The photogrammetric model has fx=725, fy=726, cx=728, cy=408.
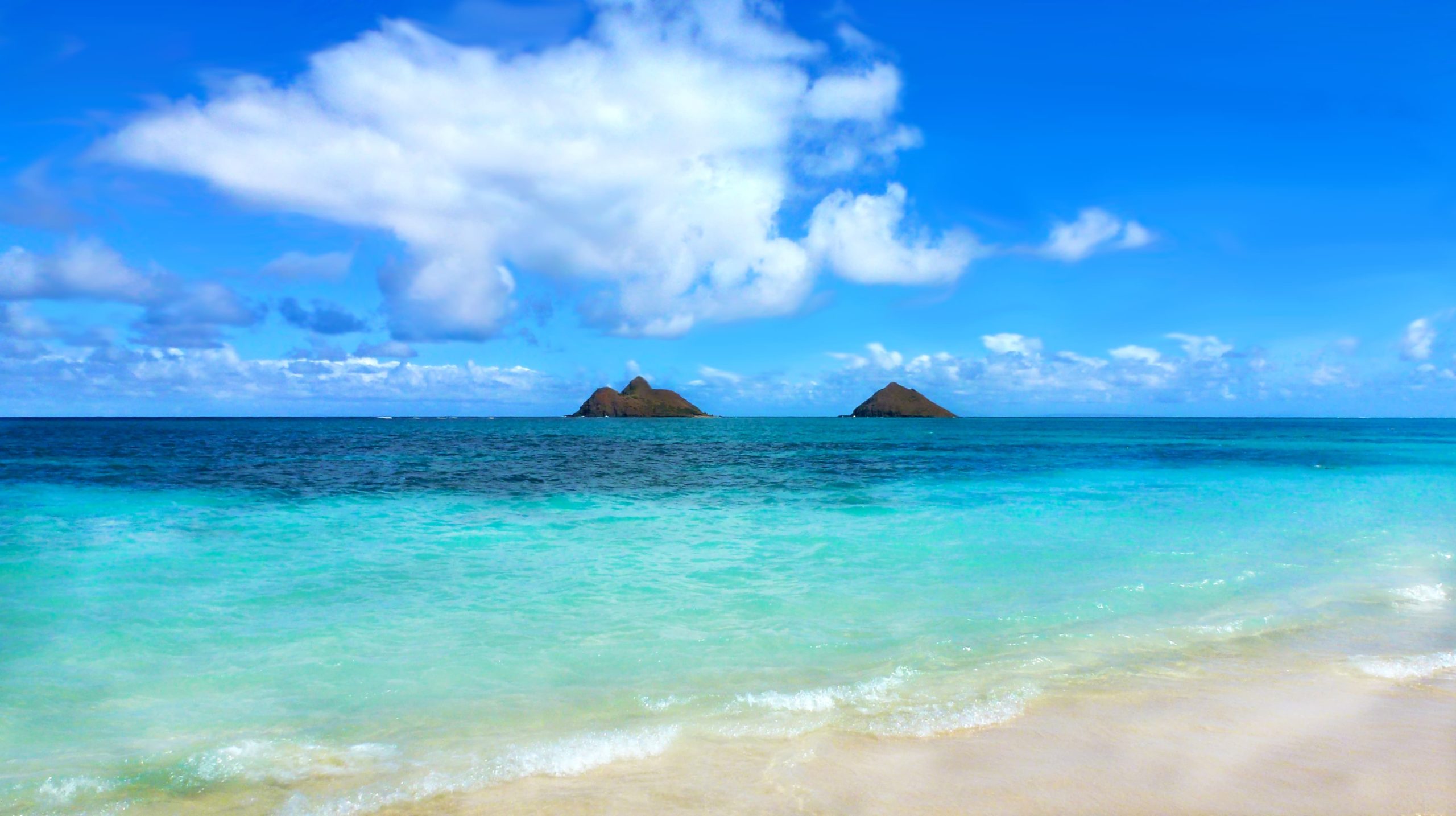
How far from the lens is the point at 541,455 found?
41031 mm

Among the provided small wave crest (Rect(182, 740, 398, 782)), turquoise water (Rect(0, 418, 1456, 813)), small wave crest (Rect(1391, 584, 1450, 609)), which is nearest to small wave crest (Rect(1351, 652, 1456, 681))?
turquoise water (Rect(0, 418, 1456, 813))

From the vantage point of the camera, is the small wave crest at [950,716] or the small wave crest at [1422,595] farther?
the small wave crest at [1422,595]

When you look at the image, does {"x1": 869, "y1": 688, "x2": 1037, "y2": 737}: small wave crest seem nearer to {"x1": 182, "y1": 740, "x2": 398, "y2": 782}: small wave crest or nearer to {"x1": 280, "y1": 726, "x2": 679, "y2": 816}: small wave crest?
{"x1": 280, "y1": 726, "x2": 679, "y2": 816}: small wave crest

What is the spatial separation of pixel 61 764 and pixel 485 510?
505 inches

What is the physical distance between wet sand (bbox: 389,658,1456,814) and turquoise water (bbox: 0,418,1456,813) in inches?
11.8

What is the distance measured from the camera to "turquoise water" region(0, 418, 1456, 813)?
5.69m


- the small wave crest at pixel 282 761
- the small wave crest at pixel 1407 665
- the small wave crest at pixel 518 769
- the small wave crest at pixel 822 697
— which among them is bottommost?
the small wave crest at pixel 282 761

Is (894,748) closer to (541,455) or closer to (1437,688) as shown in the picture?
(1437,688)

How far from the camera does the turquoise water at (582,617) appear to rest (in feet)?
18.7

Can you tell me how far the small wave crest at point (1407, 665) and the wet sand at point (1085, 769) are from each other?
603 millimetres

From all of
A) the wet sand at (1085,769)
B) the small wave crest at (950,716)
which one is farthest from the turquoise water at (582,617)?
the wet sand at (1085,769)

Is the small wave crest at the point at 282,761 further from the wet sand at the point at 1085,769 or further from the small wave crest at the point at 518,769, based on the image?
the wet sand at the point at 1085,769

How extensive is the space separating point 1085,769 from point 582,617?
5820mm

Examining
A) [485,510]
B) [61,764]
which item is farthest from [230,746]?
[485,510]
